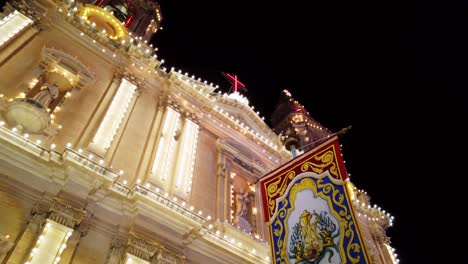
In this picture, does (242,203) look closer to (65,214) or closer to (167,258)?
(167,258)

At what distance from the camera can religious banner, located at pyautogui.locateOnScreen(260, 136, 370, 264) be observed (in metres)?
6.93

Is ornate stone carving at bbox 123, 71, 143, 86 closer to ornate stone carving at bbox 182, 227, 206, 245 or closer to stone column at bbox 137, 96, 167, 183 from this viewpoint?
stone column at bbox 137, 96, 167, 183

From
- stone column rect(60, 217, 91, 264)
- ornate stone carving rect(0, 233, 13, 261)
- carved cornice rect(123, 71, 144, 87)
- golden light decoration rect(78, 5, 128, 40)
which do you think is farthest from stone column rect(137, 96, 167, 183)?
golden light decoration rect(78, 5, 128, 40)

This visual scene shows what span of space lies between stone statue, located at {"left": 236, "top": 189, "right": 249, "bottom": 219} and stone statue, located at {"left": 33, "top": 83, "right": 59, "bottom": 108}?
753 cm

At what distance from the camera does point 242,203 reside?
1393 centimetres

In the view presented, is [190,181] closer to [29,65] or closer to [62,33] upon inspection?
[29,65]

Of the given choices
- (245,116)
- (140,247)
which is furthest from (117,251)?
(245,116)

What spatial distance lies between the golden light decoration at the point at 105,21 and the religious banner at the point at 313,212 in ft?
42.1

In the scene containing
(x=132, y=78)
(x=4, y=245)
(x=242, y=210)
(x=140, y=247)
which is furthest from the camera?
(x=132, y=78)

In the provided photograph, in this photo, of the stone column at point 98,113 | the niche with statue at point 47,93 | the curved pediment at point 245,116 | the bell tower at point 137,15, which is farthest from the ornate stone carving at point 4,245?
the bell tower at point 137,15

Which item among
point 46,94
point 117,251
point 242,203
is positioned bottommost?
point 117,251

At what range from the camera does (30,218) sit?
26.6 ft

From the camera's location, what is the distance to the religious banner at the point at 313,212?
693 cm

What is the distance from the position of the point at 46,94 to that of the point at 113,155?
2.77 metres
